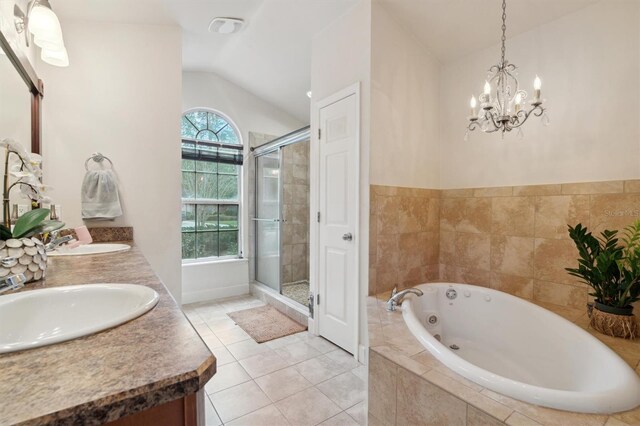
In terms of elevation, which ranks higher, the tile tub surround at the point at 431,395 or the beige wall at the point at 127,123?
the beige wall at the point at 127,123

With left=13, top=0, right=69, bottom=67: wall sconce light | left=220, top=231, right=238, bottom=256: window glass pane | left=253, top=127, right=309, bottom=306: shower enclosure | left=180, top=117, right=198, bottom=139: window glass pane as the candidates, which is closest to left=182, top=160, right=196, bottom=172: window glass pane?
left=180, top=117, right=198, bottom=139: window glass pane

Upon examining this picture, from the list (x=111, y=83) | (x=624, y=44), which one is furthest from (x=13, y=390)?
(x=624, y=44)

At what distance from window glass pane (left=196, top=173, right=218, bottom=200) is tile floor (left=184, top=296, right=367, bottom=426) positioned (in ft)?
5.49

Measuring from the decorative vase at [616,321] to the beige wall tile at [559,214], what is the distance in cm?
58

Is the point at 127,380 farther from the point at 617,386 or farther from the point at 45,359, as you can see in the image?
the point at 617,386

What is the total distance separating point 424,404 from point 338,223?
56.9 inches

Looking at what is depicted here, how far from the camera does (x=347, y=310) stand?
7.64ft

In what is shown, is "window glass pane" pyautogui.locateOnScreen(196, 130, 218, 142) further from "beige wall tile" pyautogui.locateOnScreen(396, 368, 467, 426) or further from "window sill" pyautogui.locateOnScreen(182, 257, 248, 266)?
"beige wall tile" pyautogui.locateOnScreen(396, 368, 467, 426)

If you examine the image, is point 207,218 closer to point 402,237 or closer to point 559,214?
point 402,237

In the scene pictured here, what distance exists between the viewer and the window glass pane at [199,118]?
146 inches

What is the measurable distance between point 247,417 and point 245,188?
9.06 ft

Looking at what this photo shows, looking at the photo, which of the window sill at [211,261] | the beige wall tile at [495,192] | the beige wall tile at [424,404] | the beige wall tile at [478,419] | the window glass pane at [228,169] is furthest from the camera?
the window glass pane at [228,169]

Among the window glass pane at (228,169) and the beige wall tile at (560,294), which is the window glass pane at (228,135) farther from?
the beige wall tile at (560,294)

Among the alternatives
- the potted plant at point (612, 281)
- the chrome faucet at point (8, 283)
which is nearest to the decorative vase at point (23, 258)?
the chrome faucet at point (8, 283)
